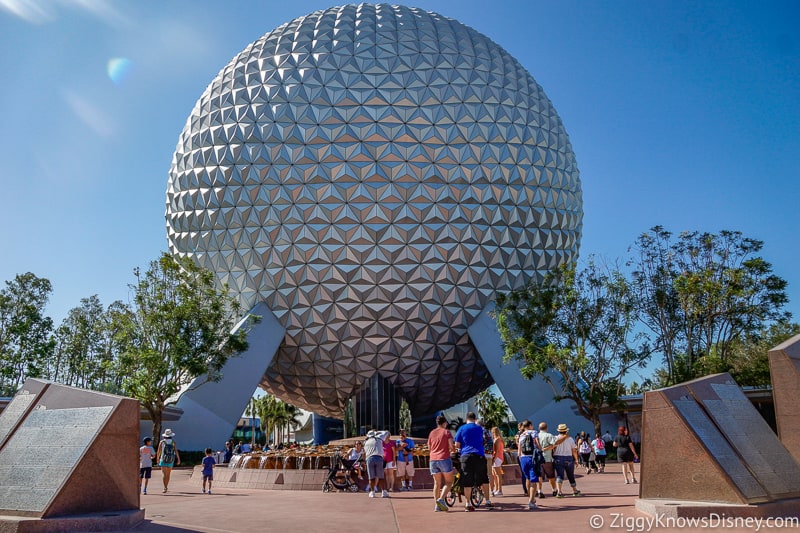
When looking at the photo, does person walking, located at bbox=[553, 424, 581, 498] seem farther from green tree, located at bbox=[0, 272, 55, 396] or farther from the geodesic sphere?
green tree, located at bbox=[0, 272, 55, 396]

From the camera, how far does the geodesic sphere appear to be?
2695cm

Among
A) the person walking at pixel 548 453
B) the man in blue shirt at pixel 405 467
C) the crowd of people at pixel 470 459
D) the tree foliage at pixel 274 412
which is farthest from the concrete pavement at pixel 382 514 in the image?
the tree foliage at pixel 274 412

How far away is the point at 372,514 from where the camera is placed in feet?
30.8

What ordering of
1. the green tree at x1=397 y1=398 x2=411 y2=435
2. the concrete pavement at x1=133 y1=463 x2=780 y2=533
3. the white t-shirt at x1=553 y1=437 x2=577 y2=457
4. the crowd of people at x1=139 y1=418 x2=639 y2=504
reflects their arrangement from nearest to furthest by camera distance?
the concrete pavement at x1=133 y1=463 x2=780 y2=533 → the crowd of people at x1=139 y1=418 x2=639 y2=504 → the white t-shirt at x1=553 y1=437 x2=577 y2=457 → the green tree at x1=397 y1=398 x2=411 y2=435

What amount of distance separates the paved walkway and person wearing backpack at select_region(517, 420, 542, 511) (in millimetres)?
255

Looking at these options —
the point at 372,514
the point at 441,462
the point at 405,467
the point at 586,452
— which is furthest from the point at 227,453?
the point at 441,462

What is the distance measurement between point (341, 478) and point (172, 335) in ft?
45.1

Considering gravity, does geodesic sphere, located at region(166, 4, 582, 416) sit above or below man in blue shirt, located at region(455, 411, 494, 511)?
above

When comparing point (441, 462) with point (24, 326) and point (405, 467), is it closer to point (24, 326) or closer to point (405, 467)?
point (405, 467)

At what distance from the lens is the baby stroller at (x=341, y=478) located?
14391 millimetres

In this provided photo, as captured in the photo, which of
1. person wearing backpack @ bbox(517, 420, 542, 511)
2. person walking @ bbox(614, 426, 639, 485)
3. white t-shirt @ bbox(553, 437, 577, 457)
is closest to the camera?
person wearing backpack @ bbox(517, 420, 542, 511)

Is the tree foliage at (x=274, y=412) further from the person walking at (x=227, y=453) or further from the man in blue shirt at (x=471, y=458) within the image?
the man in blue shirt at (x=471, y=458)

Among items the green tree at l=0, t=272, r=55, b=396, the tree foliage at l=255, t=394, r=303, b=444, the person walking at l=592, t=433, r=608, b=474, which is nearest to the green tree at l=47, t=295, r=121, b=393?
the green tree at l=0, t=272, r=55, b=396

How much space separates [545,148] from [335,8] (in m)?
12.5
